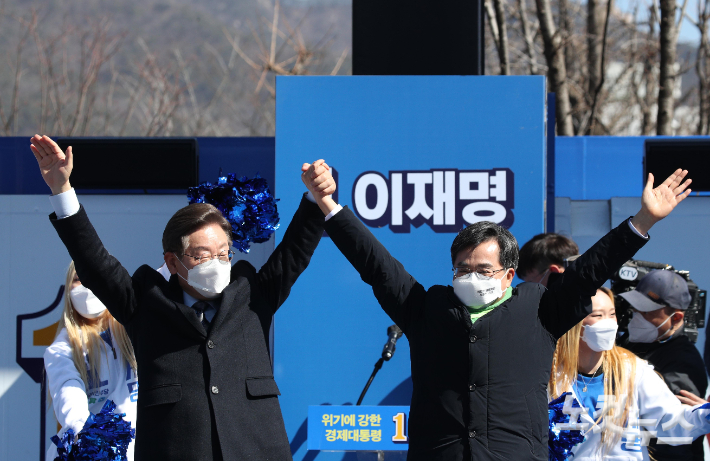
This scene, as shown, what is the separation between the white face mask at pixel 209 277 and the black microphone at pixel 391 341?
1.44 metres

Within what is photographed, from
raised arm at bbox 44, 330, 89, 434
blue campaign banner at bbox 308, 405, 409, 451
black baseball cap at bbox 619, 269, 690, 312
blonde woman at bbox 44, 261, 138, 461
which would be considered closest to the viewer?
raised arm at bbox 44, 330, 89, 434

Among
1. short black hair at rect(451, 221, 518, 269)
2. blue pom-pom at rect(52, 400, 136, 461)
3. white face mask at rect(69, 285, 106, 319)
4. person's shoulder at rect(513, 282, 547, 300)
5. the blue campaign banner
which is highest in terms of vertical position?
short black hair at rect(451, 221, 518, 269)

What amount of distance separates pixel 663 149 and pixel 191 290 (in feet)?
10.1

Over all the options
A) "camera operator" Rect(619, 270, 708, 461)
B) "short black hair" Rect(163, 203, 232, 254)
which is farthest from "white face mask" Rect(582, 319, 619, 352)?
"short black hair" Rect(163, 203, 232, 254)

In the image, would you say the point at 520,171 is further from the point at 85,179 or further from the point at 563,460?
the point at 85,179

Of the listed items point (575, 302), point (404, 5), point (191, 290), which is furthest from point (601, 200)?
point (191, 290)

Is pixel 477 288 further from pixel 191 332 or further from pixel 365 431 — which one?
pixel 365 431

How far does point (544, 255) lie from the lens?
3613 mm

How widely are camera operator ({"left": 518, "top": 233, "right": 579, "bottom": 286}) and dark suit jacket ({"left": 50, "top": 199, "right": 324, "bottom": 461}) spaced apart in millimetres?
1520

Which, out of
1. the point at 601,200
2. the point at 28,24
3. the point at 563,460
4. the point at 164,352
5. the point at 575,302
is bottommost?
the point at 563,460

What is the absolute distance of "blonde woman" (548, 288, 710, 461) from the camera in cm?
303

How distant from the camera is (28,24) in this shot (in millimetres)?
9516

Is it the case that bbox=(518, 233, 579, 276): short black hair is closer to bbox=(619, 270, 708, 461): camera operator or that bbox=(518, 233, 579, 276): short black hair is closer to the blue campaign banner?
bbox=(619, 270, 708, 461): camera operator

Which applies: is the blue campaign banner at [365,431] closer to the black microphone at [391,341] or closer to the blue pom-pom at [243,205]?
the black microphone at [391,341]
